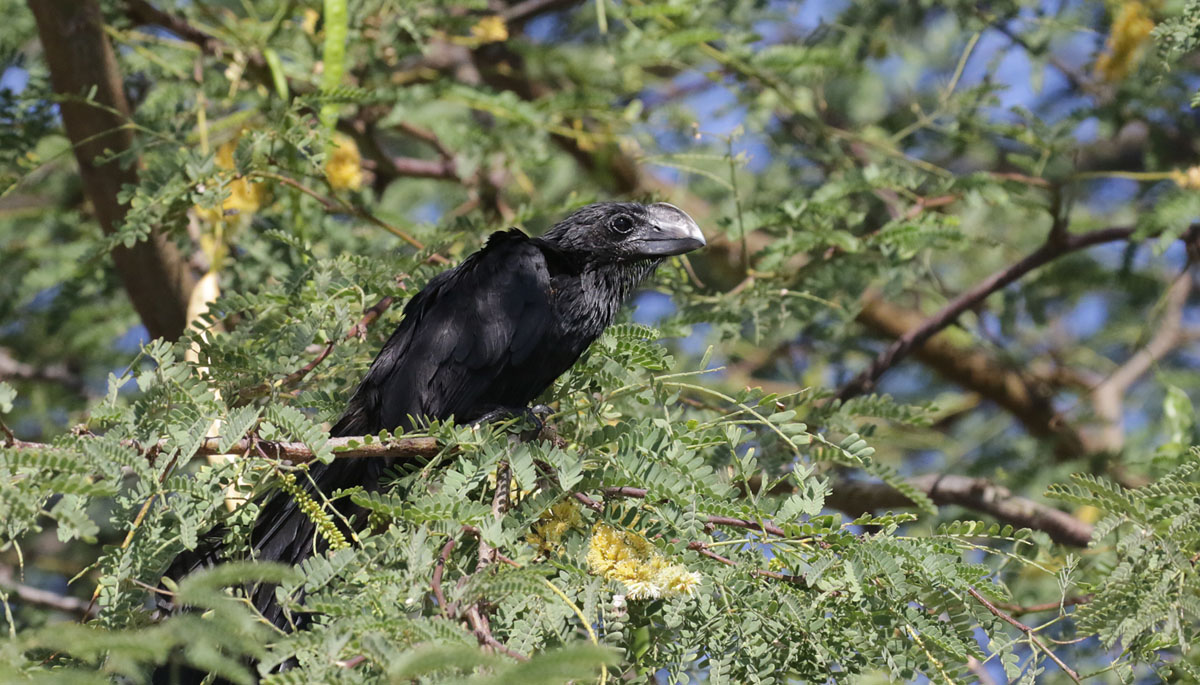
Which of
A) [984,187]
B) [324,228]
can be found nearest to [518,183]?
[324,228]

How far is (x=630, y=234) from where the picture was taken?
3689mm

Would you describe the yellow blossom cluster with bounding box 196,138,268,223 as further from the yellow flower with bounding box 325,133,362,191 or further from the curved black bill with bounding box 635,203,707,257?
the curved black bill with bounding box 635,203,707,257

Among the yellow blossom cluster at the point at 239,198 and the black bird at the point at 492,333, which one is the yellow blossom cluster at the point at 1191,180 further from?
the yellow blossom cluster at the point at 239,198

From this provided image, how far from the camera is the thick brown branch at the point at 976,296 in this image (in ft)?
14.0

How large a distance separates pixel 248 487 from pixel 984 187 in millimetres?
2963

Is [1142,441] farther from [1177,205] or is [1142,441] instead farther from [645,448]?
[645,448]

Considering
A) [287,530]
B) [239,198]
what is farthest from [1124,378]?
[287,530]

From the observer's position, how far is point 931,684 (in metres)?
2.22

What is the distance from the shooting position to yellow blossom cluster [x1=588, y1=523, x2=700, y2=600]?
2068 mm

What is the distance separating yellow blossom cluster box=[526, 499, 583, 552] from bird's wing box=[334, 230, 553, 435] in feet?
2.59

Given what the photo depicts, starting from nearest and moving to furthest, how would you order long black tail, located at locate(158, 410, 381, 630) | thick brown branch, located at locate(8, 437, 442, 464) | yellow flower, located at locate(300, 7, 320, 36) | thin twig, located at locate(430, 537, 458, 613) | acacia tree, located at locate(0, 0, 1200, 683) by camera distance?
1. thin twig, located at locate(430, 537, 458, 613)
2. acacia tree, located at locate(0, 0, 1200, 683)
3. thick brown branch, located at locate(8, 437, 442, 464)
4. long black tail, located at locate(158, 410, 381, 630)
5. yellow flower, located at locate(300, 7, 320, 36)

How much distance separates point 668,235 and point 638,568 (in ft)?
5.81

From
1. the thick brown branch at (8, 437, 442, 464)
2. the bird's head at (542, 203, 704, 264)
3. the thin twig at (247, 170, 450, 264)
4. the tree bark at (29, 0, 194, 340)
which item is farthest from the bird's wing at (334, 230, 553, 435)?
the tree bark at (29, 0, 194, 340)

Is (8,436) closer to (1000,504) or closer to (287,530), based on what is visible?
(287,530)
